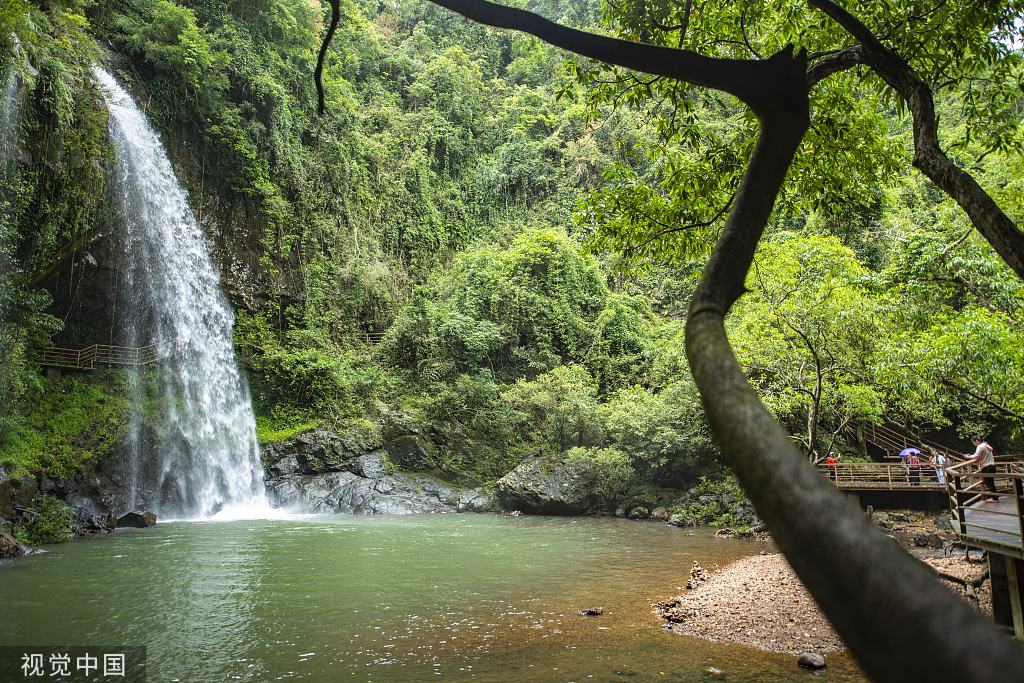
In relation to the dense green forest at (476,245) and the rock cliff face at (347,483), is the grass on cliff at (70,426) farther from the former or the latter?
the rock cliff face at (347,483)

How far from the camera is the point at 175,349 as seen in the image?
67.5 ft

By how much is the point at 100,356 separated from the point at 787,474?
22.8 m

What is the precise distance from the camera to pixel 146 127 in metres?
21.5

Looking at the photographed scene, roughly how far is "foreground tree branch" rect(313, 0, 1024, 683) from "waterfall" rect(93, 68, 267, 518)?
20.0 meters

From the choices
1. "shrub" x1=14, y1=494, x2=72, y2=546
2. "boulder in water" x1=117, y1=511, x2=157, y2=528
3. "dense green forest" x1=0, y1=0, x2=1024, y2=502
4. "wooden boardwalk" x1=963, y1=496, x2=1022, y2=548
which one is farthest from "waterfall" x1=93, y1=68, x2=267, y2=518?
"wooden boardwalk" x1=963, y1=496, x2=1022, y2=548

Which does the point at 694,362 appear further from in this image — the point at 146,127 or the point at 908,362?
the point at 146,127

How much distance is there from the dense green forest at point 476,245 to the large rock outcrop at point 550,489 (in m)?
0.68

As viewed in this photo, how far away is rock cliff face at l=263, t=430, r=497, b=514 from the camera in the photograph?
794 inches

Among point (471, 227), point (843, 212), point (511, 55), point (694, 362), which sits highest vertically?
point (511, 55)

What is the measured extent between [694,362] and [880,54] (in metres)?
2.95

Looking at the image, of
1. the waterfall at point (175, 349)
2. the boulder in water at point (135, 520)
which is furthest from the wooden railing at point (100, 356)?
the boulder in water at point (135, 520)

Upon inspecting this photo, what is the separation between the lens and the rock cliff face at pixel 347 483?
20.2m

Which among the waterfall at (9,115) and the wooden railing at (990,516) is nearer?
the wooden railing at (990,516)

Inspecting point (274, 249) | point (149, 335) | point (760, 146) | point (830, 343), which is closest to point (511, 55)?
point (274, 249)
